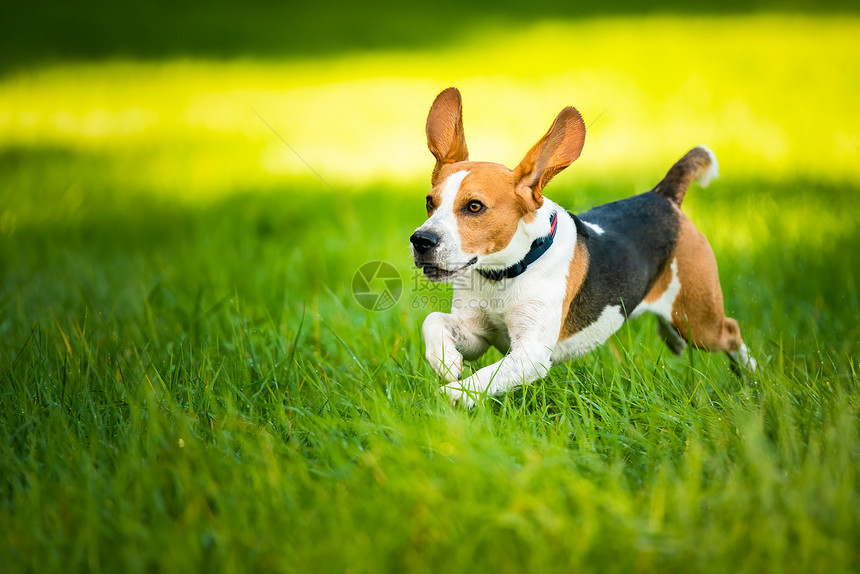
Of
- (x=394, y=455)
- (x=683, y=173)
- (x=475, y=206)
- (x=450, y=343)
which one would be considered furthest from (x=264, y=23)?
(x=394, y=455)

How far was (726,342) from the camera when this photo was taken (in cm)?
415

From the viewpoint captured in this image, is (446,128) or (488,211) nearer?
(488,211)

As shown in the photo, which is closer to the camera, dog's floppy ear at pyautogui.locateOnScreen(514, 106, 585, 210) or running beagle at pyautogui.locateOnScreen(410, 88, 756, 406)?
running beagle at pyautogui.locateOnScreen(410, 88, 756, 406)

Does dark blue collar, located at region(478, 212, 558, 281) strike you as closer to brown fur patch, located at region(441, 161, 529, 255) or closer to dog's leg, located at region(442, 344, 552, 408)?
brown fur patch, located at region(441, 161, 529, 255)

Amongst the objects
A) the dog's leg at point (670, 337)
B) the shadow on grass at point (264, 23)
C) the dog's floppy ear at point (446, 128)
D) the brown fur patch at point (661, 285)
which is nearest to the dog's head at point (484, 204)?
the dog's floppy ear at point (446, 128)

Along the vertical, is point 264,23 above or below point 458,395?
above

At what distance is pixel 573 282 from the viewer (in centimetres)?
350

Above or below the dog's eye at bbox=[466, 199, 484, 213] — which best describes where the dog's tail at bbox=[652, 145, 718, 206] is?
above

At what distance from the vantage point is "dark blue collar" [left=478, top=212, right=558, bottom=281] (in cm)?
333

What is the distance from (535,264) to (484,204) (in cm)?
38

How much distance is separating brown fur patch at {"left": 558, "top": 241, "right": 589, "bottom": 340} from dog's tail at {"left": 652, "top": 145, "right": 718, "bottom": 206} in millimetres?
962

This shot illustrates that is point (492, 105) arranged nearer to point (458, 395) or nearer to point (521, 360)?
point (521, 360)

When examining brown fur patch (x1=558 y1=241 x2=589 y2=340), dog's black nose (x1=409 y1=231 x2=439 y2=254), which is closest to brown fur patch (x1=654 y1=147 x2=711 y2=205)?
brown fur patch (x1=558 y1=241 x2=589 y2=340)

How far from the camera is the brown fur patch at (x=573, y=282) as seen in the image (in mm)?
3477
